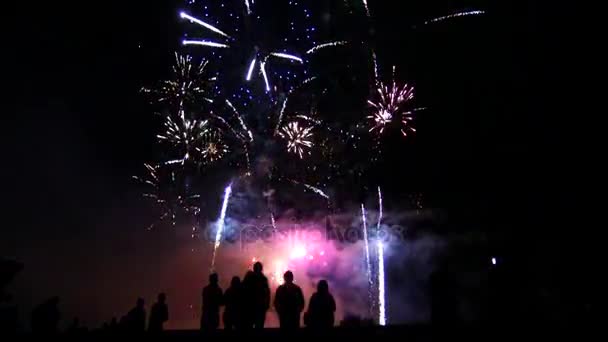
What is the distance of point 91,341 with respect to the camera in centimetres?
930

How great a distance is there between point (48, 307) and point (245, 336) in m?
4.87

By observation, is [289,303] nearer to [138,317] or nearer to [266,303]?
[266,303]

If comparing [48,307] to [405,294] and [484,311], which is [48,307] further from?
[405,294]

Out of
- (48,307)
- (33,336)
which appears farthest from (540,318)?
(48,307)

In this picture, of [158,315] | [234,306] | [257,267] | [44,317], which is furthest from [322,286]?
[44,317]

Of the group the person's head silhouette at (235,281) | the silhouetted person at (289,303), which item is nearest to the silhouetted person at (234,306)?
the person's head silhouette at (235,281)

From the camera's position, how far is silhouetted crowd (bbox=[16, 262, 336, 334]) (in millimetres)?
10555

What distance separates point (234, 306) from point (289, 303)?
3.91ft

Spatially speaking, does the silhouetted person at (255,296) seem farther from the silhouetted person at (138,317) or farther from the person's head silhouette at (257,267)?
the silhouetted person at (138,317)

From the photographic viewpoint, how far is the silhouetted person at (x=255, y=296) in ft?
36.0

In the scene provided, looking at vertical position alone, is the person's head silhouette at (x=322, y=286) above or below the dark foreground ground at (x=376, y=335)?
above

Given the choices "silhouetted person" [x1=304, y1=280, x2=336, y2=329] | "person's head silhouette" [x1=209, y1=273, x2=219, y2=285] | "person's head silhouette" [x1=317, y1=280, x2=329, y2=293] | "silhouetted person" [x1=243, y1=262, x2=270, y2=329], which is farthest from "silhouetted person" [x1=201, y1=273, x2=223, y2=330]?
"person's head silhouette" [x1=317, y1=280, x2=329, y2=293]

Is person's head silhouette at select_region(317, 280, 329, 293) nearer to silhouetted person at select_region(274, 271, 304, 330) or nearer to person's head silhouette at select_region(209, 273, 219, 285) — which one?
Result: silhouetted person at select_region(274, 271, 304, 330)

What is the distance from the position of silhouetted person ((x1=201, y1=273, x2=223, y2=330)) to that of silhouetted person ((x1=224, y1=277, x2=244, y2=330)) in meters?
0.31
